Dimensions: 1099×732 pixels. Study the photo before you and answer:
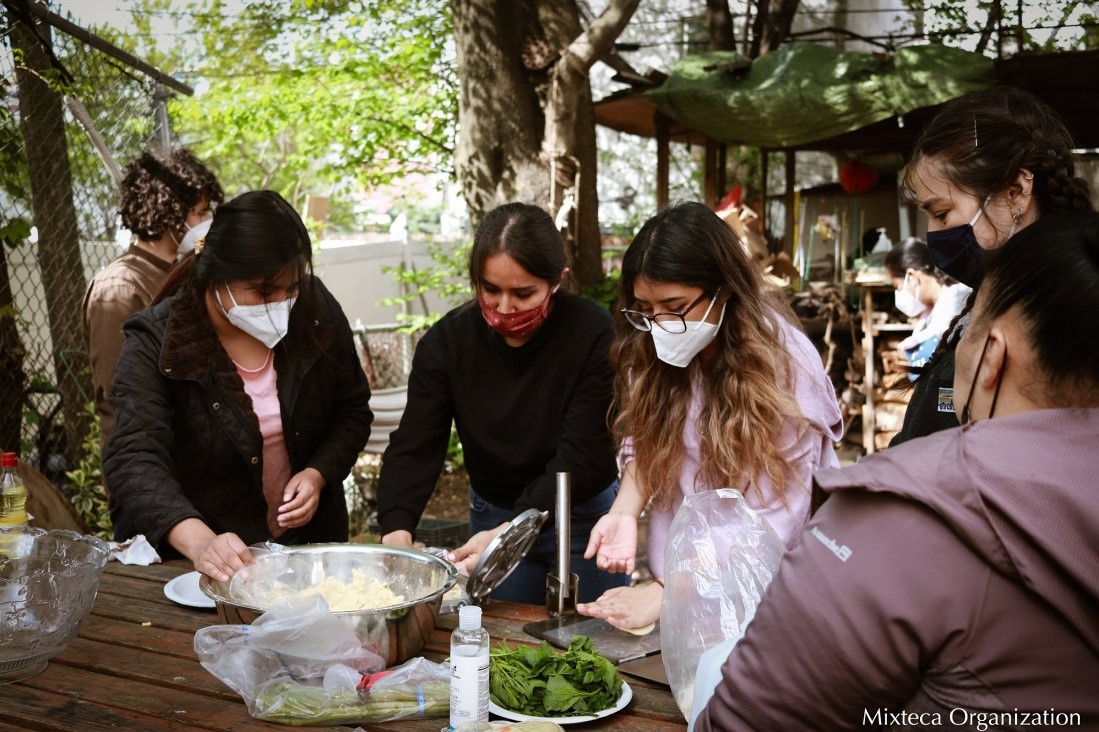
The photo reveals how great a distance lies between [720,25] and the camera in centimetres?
1080

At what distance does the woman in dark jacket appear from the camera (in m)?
2.58

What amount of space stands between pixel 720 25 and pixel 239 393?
940 cm

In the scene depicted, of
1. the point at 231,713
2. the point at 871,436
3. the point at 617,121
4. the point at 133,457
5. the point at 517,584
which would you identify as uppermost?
the point at 617,121

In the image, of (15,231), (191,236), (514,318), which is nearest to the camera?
(514,318)

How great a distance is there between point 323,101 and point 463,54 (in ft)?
10.5

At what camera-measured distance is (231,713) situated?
5.90 ft

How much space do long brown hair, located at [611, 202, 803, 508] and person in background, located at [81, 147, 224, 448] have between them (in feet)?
6.73

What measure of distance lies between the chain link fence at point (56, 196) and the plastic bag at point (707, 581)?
11.8 feet

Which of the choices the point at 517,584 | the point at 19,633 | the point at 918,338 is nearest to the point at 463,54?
the point at 918,338

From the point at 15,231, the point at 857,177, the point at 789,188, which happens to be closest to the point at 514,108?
the point at 15,231

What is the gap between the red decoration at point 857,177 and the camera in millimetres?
10406

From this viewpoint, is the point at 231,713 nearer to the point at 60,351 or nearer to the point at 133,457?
the point at 133,457

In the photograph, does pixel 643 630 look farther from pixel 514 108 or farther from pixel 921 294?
pixel 921 294

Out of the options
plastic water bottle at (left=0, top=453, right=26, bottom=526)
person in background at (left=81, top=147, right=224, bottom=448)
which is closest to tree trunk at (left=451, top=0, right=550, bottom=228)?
person in background at (left=81, top=147, right=224, bottom=448)
